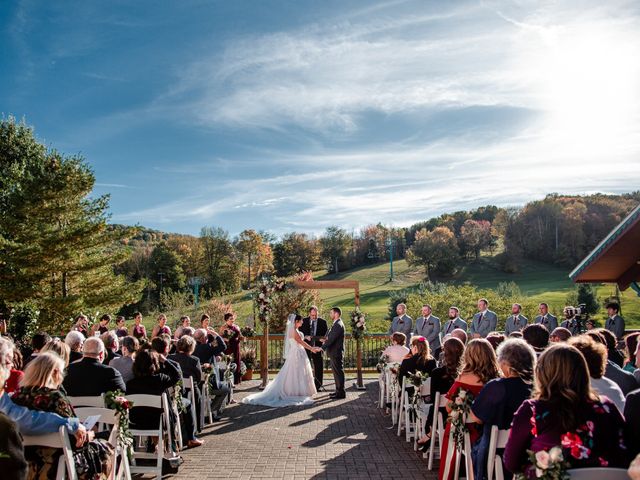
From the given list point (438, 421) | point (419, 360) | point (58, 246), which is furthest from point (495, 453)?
point (58, 246)

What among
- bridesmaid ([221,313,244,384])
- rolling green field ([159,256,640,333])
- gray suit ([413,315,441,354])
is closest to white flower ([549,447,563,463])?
bridesmaid ([221,313,244,384])

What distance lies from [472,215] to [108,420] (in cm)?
9557

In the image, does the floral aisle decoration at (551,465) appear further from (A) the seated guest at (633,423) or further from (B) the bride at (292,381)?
(B) the bride at (292,381)

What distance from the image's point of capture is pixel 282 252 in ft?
247

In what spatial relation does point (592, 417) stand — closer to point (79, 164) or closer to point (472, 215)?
point (79, 164)

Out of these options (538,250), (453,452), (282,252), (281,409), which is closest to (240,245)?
(282,252)

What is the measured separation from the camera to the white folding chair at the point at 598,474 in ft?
9.41

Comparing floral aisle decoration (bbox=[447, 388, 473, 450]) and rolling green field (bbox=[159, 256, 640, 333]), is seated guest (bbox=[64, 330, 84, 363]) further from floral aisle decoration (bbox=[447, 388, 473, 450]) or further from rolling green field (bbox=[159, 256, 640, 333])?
rolling green field (bbox=[159, 256, 640, 333])

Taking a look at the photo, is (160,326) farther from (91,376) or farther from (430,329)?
(430,329)

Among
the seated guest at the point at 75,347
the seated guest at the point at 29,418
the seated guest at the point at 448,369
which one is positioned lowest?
the seated guest at the point at 448,369

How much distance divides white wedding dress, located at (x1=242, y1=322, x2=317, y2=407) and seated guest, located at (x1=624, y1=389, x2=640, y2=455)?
8618 millimetres

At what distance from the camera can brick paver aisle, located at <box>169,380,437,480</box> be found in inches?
261

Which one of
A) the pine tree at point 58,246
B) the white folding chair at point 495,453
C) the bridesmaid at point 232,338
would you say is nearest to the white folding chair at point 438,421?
the white folding chair at point 495,453

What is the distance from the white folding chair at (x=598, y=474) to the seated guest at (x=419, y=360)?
15.9 ft
